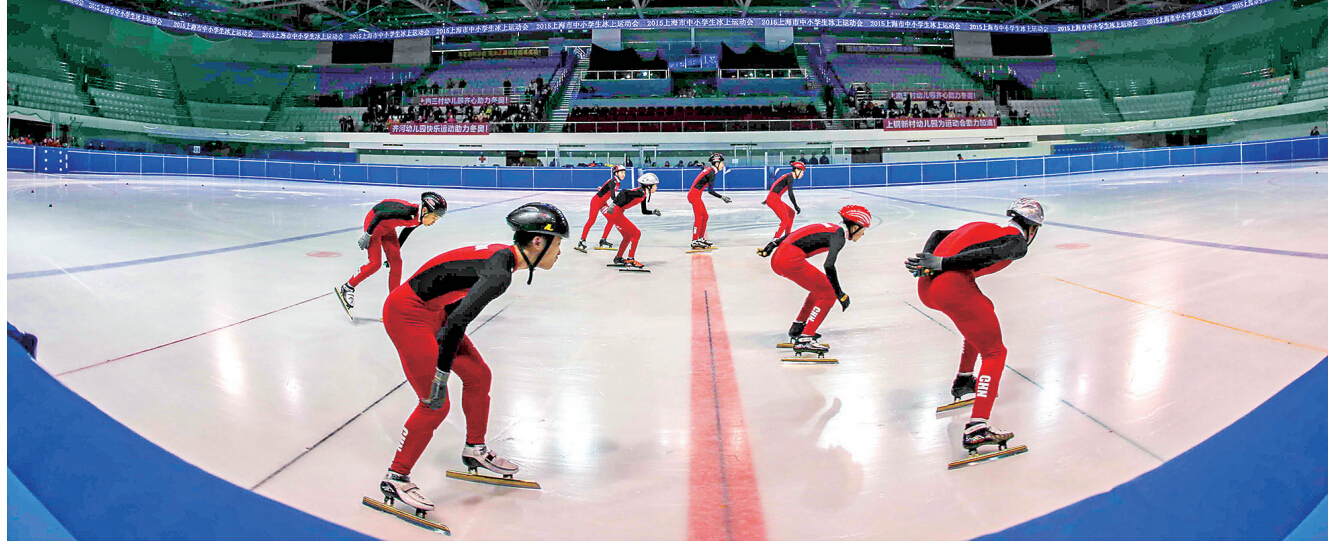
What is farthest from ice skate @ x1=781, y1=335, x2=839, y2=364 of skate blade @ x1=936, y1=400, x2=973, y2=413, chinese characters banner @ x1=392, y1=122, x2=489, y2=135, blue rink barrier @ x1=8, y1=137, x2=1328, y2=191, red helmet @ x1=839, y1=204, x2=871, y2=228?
chinese characters banner @ x1=392, y1=122, x2=489, y2=135

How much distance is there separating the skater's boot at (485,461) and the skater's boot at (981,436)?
6.68 feet

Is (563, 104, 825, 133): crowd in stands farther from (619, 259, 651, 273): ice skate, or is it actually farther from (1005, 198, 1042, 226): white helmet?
(1005, 198, 1042, 226): white helmet

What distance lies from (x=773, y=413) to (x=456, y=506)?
177 cm

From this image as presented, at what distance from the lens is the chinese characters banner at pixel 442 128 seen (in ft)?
117

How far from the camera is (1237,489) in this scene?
6.04 ft

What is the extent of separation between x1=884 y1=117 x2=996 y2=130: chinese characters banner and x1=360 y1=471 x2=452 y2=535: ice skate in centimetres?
3511

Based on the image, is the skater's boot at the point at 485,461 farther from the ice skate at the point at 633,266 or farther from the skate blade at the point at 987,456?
the ice skate at the point at 633,266

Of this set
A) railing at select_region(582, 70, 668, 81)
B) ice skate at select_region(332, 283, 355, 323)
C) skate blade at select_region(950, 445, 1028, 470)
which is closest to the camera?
skate blade at select_region(950, 445, 1028, 470)

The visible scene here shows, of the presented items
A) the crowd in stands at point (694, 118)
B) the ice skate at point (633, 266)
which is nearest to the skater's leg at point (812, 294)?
the ice skate at point (633, 266)

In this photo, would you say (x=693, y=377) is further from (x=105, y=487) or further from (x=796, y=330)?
(x=105, y=487)

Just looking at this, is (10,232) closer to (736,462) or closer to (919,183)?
(736,462)

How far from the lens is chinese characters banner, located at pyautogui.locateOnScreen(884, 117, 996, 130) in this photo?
35250mm

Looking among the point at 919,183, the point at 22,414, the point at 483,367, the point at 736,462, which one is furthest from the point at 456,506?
the point at 919,183

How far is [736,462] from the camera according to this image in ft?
11.0
